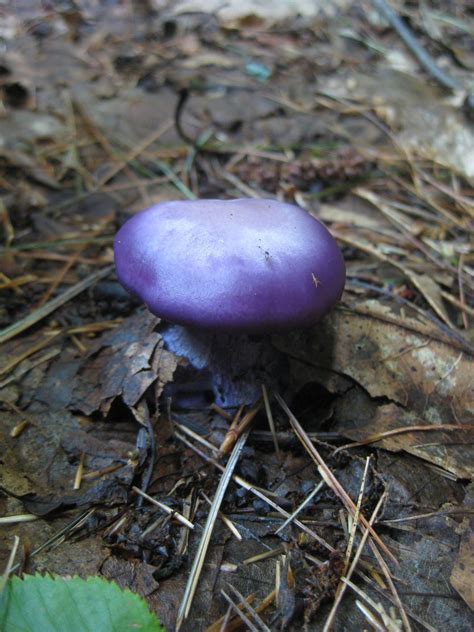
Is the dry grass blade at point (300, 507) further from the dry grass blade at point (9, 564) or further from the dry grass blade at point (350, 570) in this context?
the dry grass blade at point (9, 564)

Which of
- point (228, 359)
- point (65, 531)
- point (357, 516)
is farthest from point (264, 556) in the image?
point (228, 359)

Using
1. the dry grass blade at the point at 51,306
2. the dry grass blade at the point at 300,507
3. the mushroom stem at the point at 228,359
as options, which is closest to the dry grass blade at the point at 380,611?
the dry grass blade at the point at 300,507

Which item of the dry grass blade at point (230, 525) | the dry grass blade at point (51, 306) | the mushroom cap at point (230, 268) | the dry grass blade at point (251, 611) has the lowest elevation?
the dry grass blade at point (230, 525)

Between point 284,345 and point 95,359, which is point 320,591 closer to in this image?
point 284,345

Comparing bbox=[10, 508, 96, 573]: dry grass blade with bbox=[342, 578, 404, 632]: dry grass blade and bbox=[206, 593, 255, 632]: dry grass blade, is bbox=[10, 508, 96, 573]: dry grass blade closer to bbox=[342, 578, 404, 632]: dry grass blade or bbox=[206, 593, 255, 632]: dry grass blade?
bbox=[206, 593, 255, 632]: dry grass blade

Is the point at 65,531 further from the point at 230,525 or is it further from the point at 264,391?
the point at 264,391

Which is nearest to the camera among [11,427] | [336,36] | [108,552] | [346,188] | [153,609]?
[153,609]

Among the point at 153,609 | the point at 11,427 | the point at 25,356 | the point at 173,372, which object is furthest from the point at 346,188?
the point at 153,609
